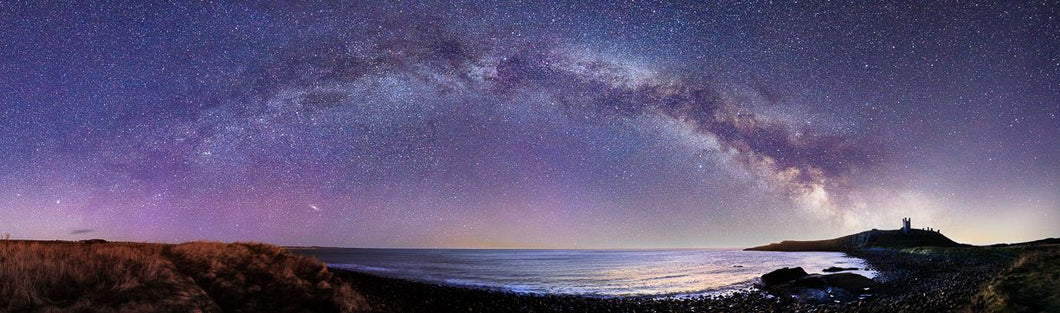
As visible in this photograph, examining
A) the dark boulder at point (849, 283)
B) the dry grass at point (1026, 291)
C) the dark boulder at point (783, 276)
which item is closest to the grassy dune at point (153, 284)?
the dry grass at point (1026, 291)

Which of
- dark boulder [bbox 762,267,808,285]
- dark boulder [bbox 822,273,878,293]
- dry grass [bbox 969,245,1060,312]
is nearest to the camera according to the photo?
dry grass [bbox 969,245,1060,312]

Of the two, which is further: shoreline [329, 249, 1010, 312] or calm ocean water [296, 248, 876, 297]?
calm ocean water [296, 248, 876, 297]

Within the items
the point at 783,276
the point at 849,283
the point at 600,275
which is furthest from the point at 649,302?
the point at 600,275

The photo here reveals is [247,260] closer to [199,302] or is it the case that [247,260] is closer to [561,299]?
[199,302]

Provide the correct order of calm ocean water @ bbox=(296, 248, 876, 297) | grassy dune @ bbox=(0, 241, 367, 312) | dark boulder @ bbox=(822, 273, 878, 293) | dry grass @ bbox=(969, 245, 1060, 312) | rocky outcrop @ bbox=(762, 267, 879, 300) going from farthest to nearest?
calm ocean water @ bbox=(296, 248, 876, 297)
dark boulder @ bbox=(822, 273, 878, 293)
rocky outcrop @ bbox=(762, 267, 879, 300)
dry grass @ bbox=(969, 245, 1060, 312)
grassy dune @ bbox=(0, 241, 367, 312)

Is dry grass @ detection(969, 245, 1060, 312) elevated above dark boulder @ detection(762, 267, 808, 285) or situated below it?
above

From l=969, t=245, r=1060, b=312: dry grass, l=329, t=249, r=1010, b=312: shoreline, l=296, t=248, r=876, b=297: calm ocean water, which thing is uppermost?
l=969, t=245, r=1060, b=312: dry grass

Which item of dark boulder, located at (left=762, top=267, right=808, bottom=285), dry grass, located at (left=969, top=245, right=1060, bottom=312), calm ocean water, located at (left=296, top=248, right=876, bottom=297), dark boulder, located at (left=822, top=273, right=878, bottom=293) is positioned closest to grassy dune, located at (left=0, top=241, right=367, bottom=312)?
calm ocean water, located at (left=296, top=248, right=876, bottom=297)

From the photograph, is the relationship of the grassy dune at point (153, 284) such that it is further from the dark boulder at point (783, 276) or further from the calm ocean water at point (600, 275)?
the dark boulder at point (783, 276)

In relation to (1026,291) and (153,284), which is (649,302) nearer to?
(1026,291)

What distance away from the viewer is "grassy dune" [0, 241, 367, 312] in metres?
8.92

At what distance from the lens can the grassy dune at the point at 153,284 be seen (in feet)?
29.3

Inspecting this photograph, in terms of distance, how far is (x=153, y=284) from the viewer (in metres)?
10.6

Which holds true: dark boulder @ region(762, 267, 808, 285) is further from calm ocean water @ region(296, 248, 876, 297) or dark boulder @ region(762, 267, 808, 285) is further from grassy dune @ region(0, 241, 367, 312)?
grassy dune @ region(0, 241, 367, 312)
